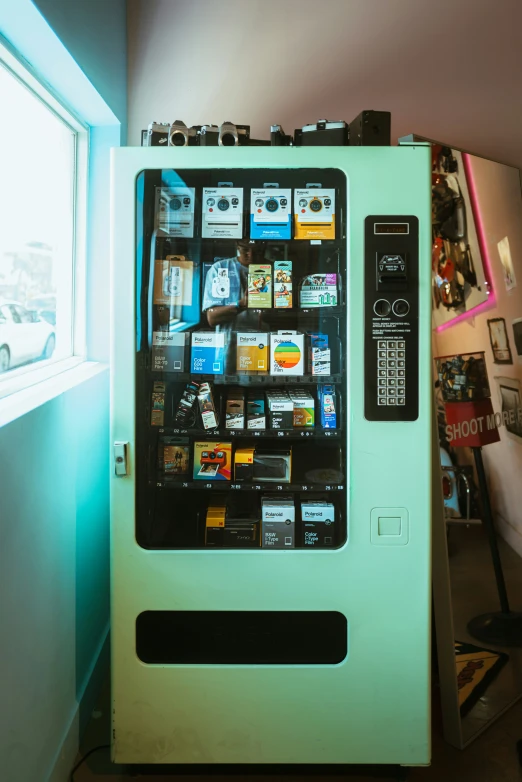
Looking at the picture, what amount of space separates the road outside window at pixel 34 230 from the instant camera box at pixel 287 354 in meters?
0.76

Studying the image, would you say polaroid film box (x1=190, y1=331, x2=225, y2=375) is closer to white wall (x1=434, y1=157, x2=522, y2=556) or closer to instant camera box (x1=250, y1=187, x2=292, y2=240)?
instant camera box (x1=250, y1=187, x2=292, y2=240)

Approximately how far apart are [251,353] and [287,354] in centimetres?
11

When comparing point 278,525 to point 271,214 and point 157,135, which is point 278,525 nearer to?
point 271,214

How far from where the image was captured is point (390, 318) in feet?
5.87

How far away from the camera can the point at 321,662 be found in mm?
1884

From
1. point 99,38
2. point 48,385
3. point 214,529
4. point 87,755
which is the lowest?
point 87,755

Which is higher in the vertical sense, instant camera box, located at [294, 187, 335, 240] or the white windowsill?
instant camera box, located at [294, 187, 335, 240]

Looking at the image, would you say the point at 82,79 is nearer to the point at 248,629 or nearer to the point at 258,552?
the point at 258,552

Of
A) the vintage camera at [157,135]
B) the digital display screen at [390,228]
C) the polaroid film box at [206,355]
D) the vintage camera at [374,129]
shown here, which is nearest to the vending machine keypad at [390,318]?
the digital display screen at [390,228]

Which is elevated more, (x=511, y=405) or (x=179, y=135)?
(x=179, y=135)

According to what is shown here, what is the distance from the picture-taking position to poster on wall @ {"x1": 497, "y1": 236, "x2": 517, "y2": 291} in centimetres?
246

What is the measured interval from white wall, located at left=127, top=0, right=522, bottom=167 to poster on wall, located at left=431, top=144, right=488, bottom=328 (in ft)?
1.08

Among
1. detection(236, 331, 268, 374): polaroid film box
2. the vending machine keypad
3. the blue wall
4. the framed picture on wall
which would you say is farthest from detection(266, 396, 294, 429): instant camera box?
the blue wall

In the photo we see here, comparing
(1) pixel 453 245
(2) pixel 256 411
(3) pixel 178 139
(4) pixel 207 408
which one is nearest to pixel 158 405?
(4) pixel 207 408
